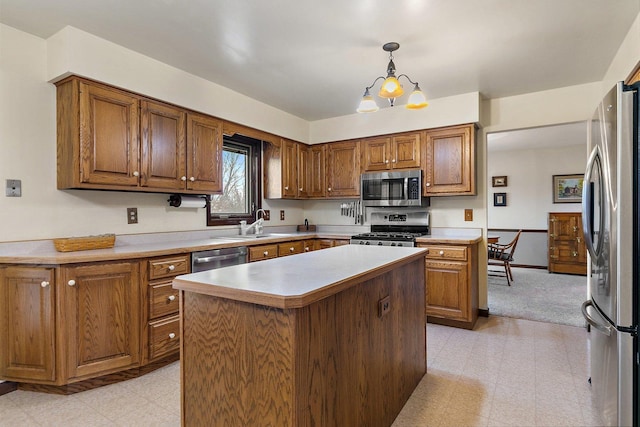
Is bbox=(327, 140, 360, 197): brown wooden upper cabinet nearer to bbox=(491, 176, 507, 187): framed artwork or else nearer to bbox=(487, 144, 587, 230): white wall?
bbox=(487, 144, 587, 230): white wall

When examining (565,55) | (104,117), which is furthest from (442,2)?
(104,117)

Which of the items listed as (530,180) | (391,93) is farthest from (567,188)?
(391,93)

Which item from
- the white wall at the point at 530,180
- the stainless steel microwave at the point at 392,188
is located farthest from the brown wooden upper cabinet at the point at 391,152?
the white wall at the point at 530,180

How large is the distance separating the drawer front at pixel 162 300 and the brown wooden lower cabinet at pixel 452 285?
7.37 feet

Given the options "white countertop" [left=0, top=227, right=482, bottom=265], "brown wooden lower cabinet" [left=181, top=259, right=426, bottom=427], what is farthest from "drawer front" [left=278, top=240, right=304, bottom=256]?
"brown wooden lower cabinet" [left=181, top=259, right=426, bottom=427]

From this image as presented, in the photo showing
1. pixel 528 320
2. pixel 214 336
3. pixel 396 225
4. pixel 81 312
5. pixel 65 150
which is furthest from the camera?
pixel 396 225

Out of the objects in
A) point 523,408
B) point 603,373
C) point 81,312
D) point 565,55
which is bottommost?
point 523,408

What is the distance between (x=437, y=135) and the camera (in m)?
3.76

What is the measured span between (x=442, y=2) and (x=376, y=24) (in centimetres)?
43

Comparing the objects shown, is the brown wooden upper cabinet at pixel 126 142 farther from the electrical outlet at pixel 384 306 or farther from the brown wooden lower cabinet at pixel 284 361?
the electrical outlet at pixel 384 306

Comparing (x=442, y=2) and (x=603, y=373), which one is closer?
(x=603, y=373)

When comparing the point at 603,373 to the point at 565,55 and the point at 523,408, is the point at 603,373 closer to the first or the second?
the point at 523,408

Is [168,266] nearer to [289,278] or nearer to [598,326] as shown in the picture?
[289,278]

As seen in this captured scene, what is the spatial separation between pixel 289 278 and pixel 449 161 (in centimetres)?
288
